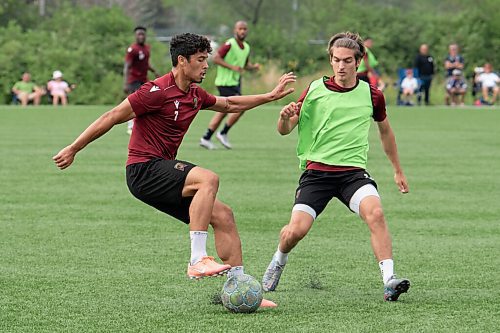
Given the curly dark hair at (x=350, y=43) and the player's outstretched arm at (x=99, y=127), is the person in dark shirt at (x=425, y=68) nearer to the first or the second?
the curly dark hair at (x=350, y=43)

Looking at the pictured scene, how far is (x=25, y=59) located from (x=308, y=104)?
122 feet

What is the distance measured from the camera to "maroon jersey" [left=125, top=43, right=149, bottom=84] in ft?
78.1

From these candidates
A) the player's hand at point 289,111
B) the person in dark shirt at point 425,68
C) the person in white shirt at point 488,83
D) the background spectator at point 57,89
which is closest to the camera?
the player's hand at point 289,111

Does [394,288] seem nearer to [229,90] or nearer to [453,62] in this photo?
[229,90]

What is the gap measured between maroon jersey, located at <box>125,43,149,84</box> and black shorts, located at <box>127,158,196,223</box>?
16.6 meters

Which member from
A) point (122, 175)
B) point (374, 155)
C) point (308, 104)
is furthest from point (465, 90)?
point (308, 104)

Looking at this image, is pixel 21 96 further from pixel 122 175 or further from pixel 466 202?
pixel 466 202

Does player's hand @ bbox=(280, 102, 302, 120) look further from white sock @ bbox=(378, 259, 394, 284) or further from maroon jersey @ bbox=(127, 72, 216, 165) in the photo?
white sock @ bbox=(378, 259, 394, 284)

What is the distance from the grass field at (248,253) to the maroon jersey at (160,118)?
36.3 inches

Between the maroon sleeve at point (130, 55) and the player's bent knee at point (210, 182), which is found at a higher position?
the player's bent knee at point (210, 182)

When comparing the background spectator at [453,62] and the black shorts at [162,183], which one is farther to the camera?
the background spectator at [453,62]

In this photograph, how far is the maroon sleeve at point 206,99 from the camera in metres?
7.62

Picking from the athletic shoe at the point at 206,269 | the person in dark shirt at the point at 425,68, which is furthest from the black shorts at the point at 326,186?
the person in dark shirt at the point at 425,68

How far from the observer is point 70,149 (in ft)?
23.9
